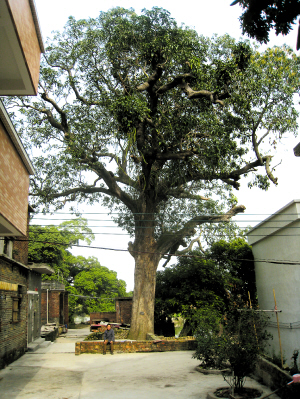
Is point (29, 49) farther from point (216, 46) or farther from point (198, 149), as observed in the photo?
point (216, 46)

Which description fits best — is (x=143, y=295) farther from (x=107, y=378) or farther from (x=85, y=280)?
(x=85, y=280)

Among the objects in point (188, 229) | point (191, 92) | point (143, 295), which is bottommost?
point (143, 295)

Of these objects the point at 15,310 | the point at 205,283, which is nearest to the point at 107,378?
the point at 15,310

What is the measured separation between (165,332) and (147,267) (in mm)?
5225

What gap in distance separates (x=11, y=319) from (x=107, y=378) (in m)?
4.96

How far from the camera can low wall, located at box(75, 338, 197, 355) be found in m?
15.1

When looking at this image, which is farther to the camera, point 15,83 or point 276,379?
point 276,379

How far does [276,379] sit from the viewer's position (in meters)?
8.49

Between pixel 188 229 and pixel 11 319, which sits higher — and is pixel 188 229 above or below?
above

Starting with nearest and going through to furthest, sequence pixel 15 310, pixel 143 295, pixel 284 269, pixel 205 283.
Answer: pixel 284 269 < pixel 15 310 < pixel 143 295 < pixel 205 283

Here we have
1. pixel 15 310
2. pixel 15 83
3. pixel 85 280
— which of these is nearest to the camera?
pixel 15 83

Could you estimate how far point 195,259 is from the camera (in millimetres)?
21156

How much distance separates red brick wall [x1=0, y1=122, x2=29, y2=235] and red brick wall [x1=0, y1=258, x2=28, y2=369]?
4.35 m

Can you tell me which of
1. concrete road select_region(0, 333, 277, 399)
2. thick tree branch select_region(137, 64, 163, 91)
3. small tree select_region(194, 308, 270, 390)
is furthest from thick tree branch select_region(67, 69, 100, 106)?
small tree select_region(194, 308, 270, 390)
